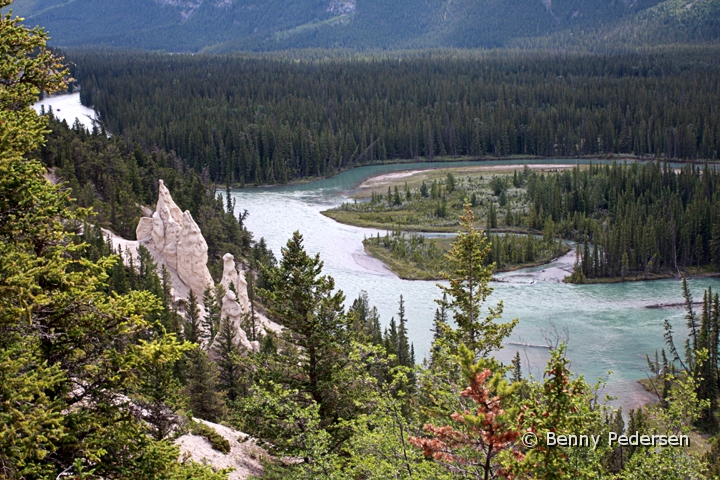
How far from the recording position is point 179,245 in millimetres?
64000

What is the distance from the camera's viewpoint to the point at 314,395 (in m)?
26.9

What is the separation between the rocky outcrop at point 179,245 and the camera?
6406cm

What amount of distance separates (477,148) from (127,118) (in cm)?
8606

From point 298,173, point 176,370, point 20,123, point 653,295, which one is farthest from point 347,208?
point 20,123

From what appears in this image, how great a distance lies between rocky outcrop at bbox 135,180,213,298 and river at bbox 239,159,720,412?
19069mm

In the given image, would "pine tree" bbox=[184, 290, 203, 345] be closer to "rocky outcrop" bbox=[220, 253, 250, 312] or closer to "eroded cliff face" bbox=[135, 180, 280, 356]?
"rocky outcrop" bbox=[220, 253, 250, 312]

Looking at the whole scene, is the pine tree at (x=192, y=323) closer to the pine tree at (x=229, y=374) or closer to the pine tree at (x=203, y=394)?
the pine tree at (x=229, y=374)

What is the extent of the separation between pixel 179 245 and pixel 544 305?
37173mm

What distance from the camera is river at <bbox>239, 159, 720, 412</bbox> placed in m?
59.9

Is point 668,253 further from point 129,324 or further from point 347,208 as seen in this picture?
point 129,324

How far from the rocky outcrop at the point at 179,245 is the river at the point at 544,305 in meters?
19.1

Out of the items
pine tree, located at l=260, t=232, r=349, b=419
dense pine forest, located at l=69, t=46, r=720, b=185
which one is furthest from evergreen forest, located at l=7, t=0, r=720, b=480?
dense pine forest, located at l=69, t=46, r=720, b=185

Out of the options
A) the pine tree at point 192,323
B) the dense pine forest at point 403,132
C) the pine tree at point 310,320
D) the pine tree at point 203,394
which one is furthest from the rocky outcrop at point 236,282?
the dense pine forest at point 403,132

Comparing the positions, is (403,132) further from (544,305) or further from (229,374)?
(229,374)
